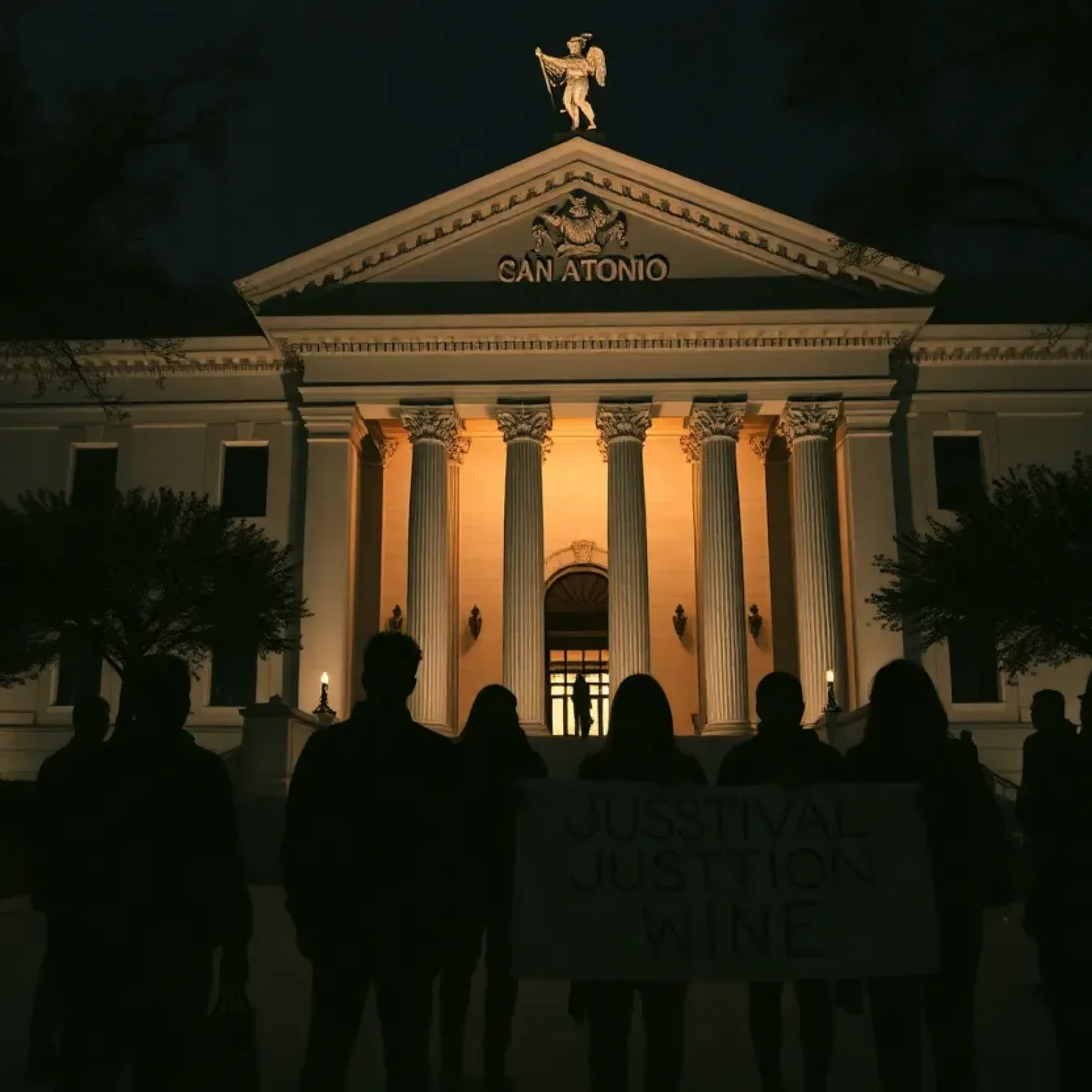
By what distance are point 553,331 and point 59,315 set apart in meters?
17.2

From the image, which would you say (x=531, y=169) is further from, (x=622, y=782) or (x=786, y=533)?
(x=622, y=782)

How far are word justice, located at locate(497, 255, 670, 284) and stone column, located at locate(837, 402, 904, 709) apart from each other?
5725 mm

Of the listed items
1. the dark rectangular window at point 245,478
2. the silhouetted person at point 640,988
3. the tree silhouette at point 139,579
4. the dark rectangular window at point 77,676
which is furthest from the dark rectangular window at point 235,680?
the silhouetted person at point 640,988

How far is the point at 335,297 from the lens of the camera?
104ft

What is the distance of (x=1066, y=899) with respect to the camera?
20.1 ft

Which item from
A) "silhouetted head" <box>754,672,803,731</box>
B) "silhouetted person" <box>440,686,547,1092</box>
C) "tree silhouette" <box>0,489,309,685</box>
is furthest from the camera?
"tree silhouette" <box>0,489,309,685</box>

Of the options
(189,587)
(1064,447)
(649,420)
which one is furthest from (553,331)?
(1064,447)

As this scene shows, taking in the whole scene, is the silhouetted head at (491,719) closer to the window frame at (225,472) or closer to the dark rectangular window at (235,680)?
the dark rectangular window at (235,680)

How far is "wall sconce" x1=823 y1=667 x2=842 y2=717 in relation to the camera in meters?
27.2

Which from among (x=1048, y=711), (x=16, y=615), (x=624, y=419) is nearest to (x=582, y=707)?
(x=624, y=419)

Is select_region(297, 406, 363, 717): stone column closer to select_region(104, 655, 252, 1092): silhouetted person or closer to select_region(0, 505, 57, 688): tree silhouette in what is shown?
select_region(0, 505, 57, 688): tree silhouette

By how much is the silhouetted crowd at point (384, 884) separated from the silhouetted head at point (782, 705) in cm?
30

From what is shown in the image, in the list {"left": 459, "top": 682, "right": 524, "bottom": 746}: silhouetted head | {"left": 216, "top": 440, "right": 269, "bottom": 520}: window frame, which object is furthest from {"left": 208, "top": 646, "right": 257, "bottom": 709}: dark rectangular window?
Answer: {"left": 459, "top": 682, "right": 524, "bottom": 746}: silhouetted head

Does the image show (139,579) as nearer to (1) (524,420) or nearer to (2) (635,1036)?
(1) (524,420)
